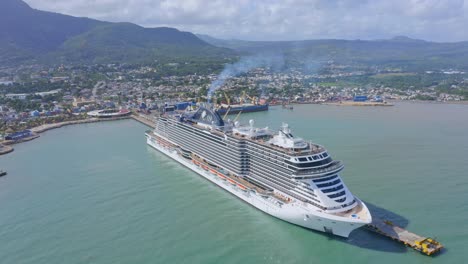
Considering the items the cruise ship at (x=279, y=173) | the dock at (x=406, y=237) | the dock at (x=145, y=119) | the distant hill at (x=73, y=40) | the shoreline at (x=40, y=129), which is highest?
the distant hill at (x=73, y=40)

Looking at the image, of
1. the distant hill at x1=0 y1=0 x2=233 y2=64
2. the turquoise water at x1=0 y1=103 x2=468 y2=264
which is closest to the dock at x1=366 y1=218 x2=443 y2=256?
the turquoise water at x1=0 y1=103 x2=468 y2=264

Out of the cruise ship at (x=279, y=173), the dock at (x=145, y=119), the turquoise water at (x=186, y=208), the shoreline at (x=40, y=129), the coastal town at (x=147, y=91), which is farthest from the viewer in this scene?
the coastal town at (x=147, y=91)

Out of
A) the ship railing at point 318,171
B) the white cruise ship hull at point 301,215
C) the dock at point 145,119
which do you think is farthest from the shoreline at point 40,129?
the ship railing at point 318,171

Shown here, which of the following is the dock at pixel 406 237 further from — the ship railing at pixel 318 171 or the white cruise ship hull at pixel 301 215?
the ship railing at pixel 318 171

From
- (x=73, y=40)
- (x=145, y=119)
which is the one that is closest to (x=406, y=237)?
(x=145, y=119)

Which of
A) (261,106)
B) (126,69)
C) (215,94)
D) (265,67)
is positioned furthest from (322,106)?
(126,69)

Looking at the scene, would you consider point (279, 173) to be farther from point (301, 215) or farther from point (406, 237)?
point (406, 237)
